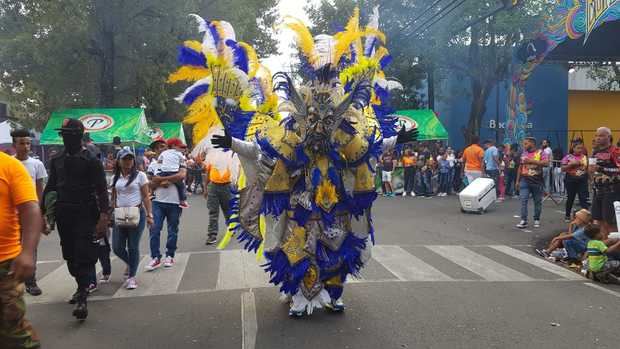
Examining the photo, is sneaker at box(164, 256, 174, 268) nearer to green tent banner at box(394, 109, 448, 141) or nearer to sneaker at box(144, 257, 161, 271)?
sneaker at box(144, 257, 161, 271)

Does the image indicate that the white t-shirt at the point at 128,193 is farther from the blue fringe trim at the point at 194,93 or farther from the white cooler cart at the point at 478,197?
the white cooler cart at the point at 478,197

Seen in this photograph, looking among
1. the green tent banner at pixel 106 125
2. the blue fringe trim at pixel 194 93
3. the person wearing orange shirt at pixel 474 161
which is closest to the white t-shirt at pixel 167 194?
the blue fringe trim at pixel 194 93

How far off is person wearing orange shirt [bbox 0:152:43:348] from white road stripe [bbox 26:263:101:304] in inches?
115

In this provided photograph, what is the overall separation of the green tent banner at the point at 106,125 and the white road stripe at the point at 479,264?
1291 centimetres

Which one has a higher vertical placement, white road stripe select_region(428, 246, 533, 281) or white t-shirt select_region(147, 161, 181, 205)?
white t-shirt select_region(147, 161, 181, 205)

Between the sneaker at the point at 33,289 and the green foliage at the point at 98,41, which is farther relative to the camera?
the green foliage at the point at 98,41

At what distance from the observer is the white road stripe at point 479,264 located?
7020 millimetres

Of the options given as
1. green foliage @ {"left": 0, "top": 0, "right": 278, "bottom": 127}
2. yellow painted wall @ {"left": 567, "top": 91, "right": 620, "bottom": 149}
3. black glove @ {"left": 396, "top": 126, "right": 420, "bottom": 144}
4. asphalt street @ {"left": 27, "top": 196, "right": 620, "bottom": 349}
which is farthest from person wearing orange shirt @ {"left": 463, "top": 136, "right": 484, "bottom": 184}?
yellow painted wall @ {"left": 567, "top": 91, "right": 620, "bottom": 149}

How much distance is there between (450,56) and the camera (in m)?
22.6

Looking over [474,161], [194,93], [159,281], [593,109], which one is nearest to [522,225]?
[474,161]

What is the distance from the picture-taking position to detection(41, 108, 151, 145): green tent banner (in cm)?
1855

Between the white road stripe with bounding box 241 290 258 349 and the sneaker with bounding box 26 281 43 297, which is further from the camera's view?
the sneaker with bounding box 26 281 43 297

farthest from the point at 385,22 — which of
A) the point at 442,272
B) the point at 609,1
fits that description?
the point at 442,272

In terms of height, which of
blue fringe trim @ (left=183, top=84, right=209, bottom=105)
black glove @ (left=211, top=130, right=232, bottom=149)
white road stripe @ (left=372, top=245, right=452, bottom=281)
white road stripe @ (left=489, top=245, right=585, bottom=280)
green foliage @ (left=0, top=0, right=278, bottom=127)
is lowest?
white road stripe @ (left=489, top=245, right=585, bottom=280)
